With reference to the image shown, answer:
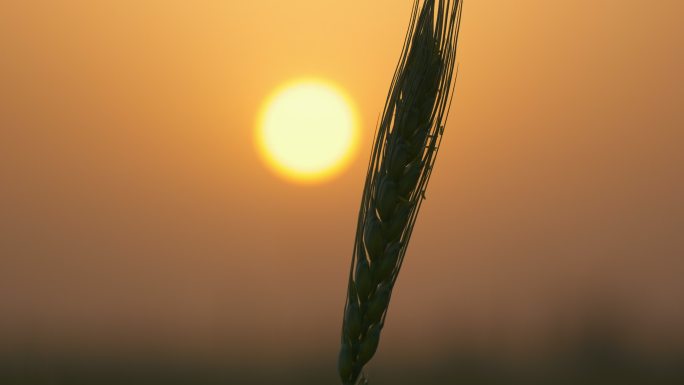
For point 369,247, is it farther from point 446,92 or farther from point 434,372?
point 434,372

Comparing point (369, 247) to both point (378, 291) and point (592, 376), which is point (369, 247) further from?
point (592, 376)

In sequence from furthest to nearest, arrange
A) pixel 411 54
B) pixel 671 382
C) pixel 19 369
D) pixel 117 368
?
pixel 671 382 < pixel 117 368 < pixel 19 369 < pixel 411 54

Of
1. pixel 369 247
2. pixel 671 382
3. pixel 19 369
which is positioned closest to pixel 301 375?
pixel 19 369

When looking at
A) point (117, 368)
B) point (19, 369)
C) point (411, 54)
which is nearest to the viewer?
point (411, 54)

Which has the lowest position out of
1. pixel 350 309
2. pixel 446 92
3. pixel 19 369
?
pixel 19 369

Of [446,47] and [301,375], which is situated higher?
[446,47]

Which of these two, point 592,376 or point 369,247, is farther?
point 592,376

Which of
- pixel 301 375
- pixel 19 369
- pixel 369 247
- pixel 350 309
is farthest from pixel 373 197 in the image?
pixel 301 375
